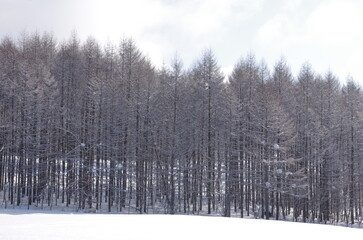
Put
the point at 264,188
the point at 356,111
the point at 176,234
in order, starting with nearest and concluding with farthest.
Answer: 1. the point at 176,234
2. the point at 264,188
3. the point at 356,111

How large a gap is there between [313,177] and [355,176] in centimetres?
606

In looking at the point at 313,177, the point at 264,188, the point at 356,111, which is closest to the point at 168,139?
the point at 264,188

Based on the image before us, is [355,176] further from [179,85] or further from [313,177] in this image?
[179,85]

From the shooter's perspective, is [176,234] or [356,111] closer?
[176,234]

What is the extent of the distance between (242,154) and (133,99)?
12053 mm

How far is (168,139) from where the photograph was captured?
3288 cm

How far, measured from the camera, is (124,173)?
1278 inches

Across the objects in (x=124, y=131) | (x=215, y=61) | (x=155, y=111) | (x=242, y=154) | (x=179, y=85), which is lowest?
(x=242, y=154)

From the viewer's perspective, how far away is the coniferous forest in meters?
31.5

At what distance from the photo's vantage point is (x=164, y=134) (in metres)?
33.1

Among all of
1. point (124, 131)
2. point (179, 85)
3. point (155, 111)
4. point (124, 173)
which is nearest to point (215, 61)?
point (179, 85)

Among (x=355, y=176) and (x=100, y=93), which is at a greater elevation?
(x=100, y=93)

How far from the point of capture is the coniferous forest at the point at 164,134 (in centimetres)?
3148

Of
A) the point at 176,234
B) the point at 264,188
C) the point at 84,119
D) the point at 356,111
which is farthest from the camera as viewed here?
the point at 356,111
